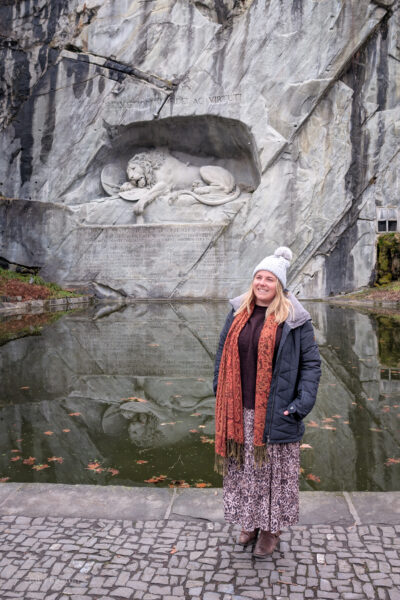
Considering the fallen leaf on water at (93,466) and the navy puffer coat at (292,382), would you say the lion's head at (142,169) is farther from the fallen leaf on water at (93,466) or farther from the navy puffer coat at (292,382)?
the navy puffer coat at (292,382)

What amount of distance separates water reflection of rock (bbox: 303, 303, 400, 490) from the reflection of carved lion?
10841 millimetres

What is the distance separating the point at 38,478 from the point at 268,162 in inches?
571

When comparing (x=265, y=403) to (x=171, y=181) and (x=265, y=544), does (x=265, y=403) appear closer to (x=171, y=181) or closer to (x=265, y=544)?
(x=265, y=544)

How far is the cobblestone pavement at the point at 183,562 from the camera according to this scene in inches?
85.0

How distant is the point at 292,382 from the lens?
2369 mm

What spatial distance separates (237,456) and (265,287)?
85 cm

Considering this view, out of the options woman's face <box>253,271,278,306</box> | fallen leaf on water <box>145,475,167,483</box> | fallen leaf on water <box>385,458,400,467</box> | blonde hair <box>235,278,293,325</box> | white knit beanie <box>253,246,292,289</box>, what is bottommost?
fallen leaf on water <box>145,475,167,483</box>

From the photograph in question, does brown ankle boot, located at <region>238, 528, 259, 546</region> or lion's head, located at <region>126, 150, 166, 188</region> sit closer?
brown ankle boot, located at <region>238, 528, 259, 546</region>

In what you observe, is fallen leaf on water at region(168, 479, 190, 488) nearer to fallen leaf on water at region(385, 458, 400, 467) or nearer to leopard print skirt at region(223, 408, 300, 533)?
leopard print skirt at region(223, 408, 300, 533)

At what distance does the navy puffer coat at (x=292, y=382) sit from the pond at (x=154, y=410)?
1.16 m

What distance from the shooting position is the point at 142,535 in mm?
2600

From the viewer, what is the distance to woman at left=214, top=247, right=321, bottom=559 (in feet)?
7.72

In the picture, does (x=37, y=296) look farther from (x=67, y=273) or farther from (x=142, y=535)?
(x=142, y=535)

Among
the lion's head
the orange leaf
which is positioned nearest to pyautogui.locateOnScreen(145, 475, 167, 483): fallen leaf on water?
the orange leaf
